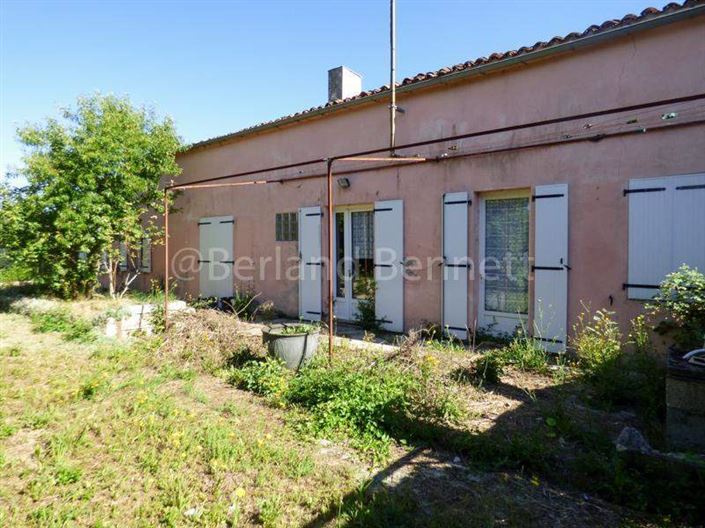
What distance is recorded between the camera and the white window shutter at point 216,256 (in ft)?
31.9

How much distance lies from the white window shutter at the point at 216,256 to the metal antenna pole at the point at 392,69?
4567 mm

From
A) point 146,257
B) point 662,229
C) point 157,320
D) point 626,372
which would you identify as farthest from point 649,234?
point 146,257

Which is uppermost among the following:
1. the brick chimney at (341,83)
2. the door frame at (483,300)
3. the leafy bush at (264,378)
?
the brick chimney at (341,83)

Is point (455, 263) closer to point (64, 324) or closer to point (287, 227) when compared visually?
point (287, 227)

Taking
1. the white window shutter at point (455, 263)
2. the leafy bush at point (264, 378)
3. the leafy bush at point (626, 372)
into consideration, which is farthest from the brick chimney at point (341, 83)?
the leafy bush at point (626, 372)

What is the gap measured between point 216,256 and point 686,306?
871 cm

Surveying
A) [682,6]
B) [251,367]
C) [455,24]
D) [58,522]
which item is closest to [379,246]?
[251,367]

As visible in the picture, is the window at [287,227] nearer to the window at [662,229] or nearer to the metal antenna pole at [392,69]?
the metal antenna pole at [392,69]

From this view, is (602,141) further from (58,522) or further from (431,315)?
(58,522)

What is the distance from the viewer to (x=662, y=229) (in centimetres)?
477

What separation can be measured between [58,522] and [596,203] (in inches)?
232

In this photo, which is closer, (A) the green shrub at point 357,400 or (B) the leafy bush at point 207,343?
(A) the green shrub at point 357,400

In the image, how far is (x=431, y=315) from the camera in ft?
21.9

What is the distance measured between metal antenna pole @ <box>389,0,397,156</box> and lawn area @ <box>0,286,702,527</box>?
12.3 ft
